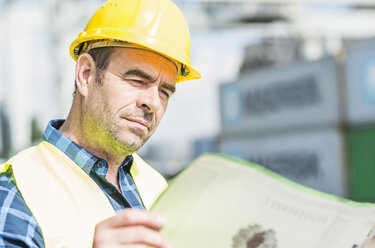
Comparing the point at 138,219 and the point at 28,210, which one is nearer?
the point at 138,219

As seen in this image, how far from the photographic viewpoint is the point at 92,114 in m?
1.48

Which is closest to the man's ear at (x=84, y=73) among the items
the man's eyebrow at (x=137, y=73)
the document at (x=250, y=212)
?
the man's eyebrow at (x=137, y=73)

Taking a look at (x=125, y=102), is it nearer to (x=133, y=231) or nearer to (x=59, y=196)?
(x=59, y=196)

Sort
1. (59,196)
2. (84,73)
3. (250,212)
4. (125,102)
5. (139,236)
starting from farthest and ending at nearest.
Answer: (84,73)
(125,102)
(59,196)
(250,212)
(139,236)

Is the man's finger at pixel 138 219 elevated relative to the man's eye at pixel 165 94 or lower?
lower

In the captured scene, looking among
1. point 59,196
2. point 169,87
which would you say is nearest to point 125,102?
point 169,87

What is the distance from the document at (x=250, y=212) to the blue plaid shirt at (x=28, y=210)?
0.32 metres

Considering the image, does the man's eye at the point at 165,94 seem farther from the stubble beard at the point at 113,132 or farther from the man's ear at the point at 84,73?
the man's ear at the point at 84,73

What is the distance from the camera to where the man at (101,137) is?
1.20 meters

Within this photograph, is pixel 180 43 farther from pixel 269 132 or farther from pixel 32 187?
pixel 269 132

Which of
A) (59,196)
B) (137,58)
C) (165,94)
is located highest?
(137,58)

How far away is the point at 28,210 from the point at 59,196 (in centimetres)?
10

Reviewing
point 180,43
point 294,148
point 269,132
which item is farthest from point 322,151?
point 180,43

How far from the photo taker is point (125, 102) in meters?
1.42
